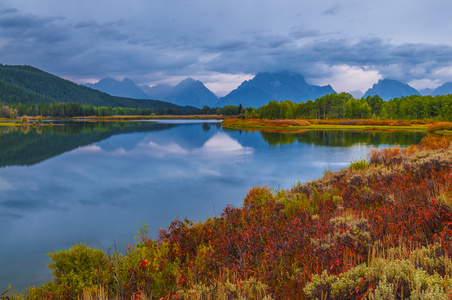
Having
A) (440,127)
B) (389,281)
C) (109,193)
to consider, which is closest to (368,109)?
(440,127)

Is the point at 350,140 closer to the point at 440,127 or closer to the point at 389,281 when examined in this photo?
the point at 440,127

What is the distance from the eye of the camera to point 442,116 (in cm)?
10212

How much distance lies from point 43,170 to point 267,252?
30395mm

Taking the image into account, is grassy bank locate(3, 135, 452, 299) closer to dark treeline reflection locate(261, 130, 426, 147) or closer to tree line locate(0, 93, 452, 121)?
dark treeline reflection locate(261, 130, 426, 147)

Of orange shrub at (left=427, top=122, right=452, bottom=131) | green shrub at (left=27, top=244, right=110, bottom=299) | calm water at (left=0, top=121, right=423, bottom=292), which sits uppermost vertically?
orange shrub at (left=427, top=122, right=452, bottom=131)

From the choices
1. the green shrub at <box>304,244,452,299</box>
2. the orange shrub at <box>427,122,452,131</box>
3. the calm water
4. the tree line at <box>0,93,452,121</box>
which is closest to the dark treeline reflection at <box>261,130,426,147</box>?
the orange shrub at <box>427,122,452,131</box>

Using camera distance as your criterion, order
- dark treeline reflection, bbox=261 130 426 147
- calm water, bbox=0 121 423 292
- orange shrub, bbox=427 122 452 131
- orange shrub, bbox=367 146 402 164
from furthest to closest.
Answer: orange shrub, bbox=427 122 452 131, dark treeline reflection, bbox=261 130 426 147, orange shrub, bbox=367 146 402 164, calm water, bbox=0 121 423 292

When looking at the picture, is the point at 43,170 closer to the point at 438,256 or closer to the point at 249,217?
the point at 249,217

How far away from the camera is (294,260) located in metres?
7.00

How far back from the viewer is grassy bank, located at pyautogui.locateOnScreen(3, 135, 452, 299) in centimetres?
471

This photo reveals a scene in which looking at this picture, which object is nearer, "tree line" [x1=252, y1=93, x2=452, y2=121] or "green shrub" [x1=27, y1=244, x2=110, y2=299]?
"green shrub" [x1=27, y1=244, x2=110, y2=299]

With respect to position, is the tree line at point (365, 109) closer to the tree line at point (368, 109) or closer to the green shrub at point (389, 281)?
the tree line at point (368, 109)

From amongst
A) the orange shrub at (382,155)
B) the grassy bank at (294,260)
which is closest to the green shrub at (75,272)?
the grassy bank at (294,260)

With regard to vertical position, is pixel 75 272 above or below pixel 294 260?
below
